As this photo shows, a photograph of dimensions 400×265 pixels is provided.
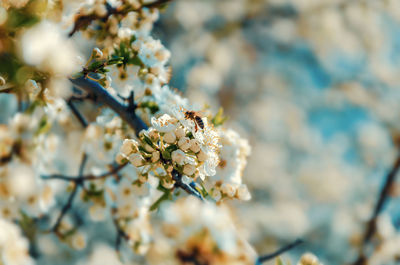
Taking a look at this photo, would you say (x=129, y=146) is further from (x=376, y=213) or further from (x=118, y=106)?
(x=376, y=213)

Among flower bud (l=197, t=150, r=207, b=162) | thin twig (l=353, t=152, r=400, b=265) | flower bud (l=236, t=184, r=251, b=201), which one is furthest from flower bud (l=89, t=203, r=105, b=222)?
thin twig (l=353, t=152, r=400, b=265)

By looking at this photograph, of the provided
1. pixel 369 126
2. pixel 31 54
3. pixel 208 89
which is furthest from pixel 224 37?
pixel 31 54

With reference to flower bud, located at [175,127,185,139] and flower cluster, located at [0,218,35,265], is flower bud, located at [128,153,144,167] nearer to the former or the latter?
flower bud, located at [175,127,185,139]

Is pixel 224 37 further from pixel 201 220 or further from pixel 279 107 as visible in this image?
pixel 201 220

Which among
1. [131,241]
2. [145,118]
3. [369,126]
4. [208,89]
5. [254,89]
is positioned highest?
[369,126]

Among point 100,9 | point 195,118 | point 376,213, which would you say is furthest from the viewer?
point 376,213

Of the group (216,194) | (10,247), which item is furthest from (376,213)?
(10,247)
